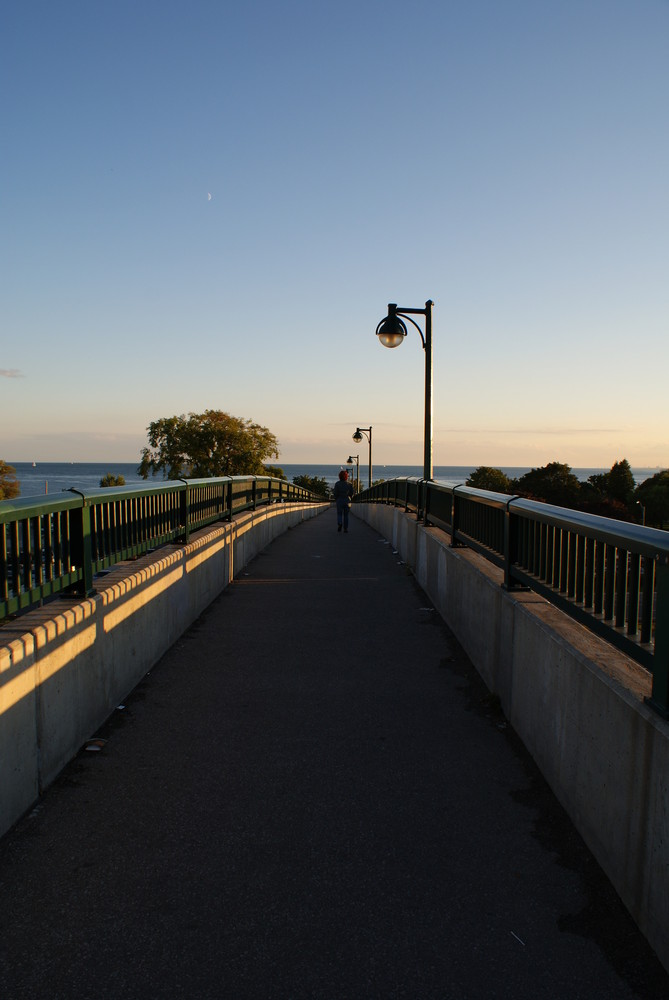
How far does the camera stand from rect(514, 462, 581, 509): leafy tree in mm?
77688

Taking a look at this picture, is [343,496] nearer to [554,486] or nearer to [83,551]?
[83,551]

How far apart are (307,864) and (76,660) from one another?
1852 millimetres

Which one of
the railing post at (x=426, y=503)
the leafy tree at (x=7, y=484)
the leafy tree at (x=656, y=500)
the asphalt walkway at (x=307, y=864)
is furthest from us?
the leafy tree at (x=656, y=500)

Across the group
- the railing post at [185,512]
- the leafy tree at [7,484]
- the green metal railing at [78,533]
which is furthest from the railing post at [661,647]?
the leafy tree at [7,484]

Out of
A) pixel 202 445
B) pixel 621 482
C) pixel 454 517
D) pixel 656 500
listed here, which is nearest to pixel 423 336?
pixel 454 517

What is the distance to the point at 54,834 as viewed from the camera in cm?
348

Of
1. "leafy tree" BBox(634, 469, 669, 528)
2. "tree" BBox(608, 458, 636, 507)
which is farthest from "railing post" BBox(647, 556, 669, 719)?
"tree" BBox(608, 458, 636, 507)

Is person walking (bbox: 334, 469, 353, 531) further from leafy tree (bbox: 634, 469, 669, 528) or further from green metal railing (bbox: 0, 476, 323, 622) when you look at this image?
leafy tree (bbox: 634, 469, 669, 528)

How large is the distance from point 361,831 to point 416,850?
0.96 feet

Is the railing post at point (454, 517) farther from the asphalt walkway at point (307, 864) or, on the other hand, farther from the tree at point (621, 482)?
the tree at point (621, 482)

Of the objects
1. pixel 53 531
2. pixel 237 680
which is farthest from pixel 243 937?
pixel 237 680

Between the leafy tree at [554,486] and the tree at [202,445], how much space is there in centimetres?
2830

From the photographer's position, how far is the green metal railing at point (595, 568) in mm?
2875

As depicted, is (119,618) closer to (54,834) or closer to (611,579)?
(54,834)
